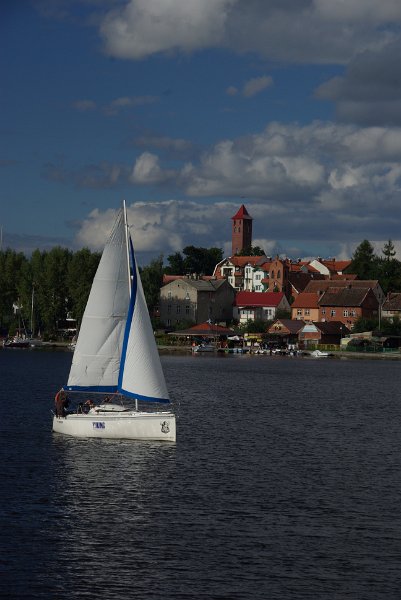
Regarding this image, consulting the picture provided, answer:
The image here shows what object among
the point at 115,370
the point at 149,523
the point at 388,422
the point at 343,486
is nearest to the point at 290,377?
the point at 388,422

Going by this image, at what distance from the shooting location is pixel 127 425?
51.2 metres

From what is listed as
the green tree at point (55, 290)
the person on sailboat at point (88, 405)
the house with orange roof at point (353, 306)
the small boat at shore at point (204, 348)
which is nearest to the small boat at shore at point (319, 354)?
the small boat at shore at point (204, 348)

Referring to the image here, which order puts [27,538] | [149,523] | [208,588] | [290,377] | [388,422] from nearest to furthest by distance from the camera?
[208,588] < [27,538] < [149,523] < [388,422] < [290,377]

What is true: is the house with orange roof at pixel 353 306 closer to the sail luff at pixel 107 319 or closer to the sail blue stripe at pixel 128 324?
the sail luff at pixel 107 319

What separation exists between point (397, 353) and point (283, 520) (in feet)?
466

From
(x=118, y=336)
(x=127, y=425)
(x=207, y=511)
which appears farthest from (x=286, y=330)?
(x=207, y=511)

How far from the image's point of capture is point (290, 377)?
11988 cm

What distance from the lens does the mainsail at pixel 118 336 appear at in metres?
51.5

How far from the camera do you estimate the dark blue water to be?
95.6 ft

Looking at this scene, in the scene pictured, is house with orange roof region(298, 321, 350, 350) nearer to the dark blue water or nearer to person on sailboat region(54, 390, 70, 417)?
the dark blue water

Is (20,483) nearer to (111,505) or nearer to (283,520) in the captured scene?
(111,505)

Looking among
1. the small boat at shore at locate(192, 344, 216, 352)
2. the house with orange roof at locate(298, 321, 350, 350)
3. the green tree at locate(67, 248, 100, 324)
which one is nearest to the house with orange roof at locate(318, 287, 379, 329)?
the house with orange roof at locate(298, 321, 350, 350)

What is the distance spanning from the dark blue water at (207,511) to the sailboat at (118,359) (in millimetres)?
1092

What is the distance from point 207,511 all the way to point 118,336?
17.2 m
